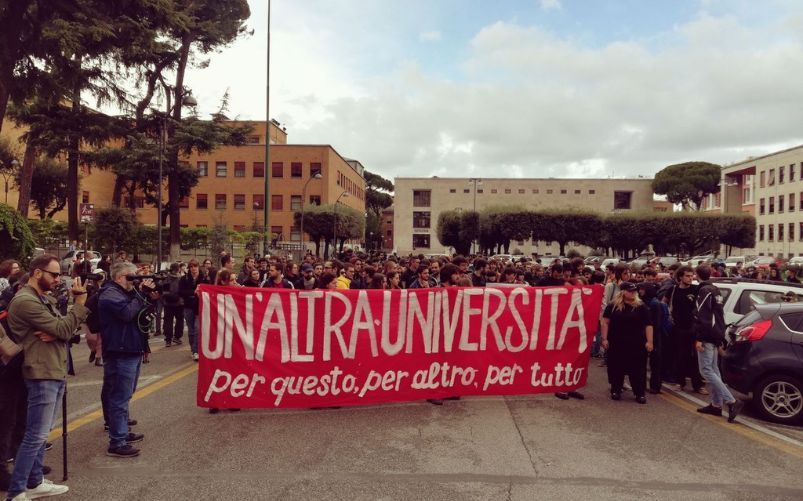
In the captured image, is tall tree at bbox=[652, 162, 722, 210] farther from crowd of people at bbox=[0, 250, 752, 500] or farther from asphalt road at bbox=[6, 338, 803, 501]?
asphalt road at bbox=[6, 338, 803, 501]

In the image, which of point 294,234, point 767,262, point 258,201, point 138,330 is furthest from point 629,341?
point 258,201

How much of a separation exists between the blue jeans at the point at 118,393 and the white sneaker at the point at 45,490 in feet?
2.61

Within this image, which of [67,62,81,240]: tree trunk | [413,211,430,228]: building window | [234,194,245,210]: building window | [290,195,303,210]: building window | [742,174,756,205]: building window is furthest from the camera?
[413,211,430,228]: building window

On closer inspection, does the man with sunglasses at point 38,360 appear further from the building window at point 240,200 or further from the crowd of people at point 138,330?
the building window at point 240,200

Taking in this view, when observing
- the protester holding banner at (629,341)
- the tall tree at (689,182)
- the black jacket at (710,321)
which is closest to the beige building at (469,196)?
the tall tree at (689,182)

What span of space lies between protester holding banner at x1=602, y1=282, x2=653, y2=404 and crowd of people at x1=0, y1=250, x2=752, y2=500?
1 cm

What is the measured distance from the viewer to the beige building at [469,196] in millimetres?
92750

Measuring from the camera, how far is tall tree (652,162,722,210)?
293 feet

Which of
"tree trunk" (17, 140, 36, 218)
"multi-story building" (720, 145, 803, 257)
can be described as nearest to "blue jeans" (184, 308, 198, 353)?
"tree trunk" (17, 140, 36, 218)

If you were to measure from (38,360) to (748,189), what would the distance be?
8321 cm

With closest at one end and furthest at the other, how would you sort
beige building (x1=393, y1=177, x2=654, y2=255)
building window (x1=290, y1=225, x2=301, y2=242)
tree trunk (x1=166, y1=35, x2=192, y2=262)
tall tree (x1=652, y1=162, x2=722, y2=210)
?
tree trunk (x1=166, y1=35, x2=192, y2=262) < building window (x1=290, y1=225, x2=301, y2=242) < tall tree (x1=652, y1=162, x2=722, y2=210) < beige building (x1=393, y1=177, x2=654, y2=255)

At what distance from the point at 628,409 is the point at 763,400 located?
4.76ft

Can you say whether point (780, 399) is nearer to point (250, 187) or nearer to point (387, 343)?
point (387, 343)

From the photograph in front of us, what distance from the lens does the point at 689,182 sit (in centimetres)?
8988
